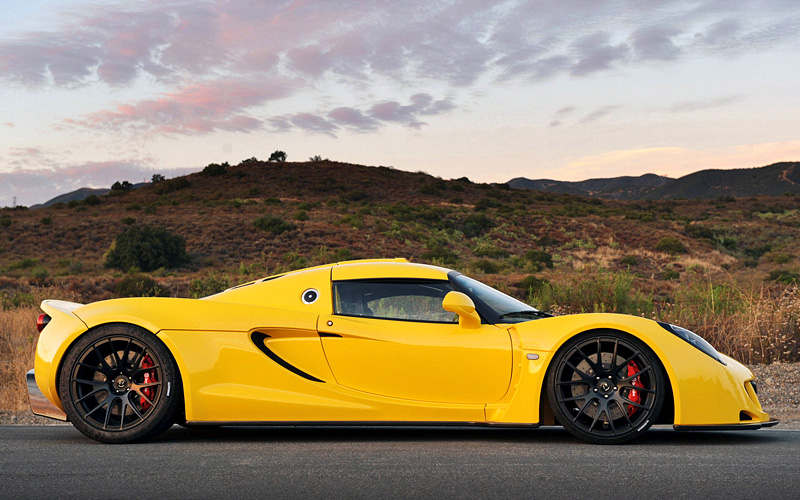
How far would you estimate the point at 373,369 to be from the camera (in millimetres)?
5848

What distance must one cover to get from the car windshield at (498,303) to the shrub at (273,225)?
44.0 meters

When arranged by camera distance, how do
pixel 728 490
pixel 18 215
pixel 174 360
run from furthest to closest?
pixel 18 215
pixel 174 360
pixel 728 490

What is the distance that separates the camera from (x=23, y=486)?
460 cm

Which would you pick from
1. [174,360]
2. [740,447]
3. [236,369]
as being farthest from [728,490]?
[174,360]

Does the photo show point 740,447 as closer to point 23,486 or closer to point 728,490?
point 728,490

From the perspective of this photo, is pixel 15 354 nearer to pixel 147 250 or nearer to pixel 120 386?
pixel 120 386

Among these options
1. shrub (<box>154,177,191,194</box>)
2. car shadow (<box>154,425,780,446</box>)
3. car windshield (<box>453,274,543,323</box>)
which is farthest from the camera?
shrub (<box>154,177,191,194</box>)

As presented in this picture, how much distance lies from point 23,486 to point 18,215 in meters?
64.2

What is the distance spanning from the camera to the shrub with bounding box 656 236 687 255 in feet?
160

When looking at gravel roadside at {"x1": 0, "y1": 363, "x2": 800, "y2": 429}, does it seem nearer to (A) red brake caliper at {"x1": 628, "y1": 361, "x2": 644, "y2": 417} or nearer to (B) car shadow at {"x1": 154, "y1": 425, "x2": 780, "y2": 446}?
(B) car shadow at {"x1": 154, "y1": 425, "x2": 780, "y2": 446}

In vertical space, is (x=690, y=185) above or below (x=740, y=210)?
above

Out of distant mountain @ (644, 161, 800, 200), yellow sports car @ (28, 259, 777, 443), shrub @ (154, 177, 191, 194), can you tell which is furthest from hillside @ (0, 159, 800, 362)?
distant mountain @ (644, 161, 800, 200)

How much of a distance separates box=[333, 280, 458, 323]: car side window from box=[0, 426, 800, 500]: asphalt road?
96 cm

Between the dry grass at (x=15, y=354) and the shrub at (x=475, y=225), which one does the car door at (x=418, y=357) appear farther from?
the shrub at (x=475, y=225)
